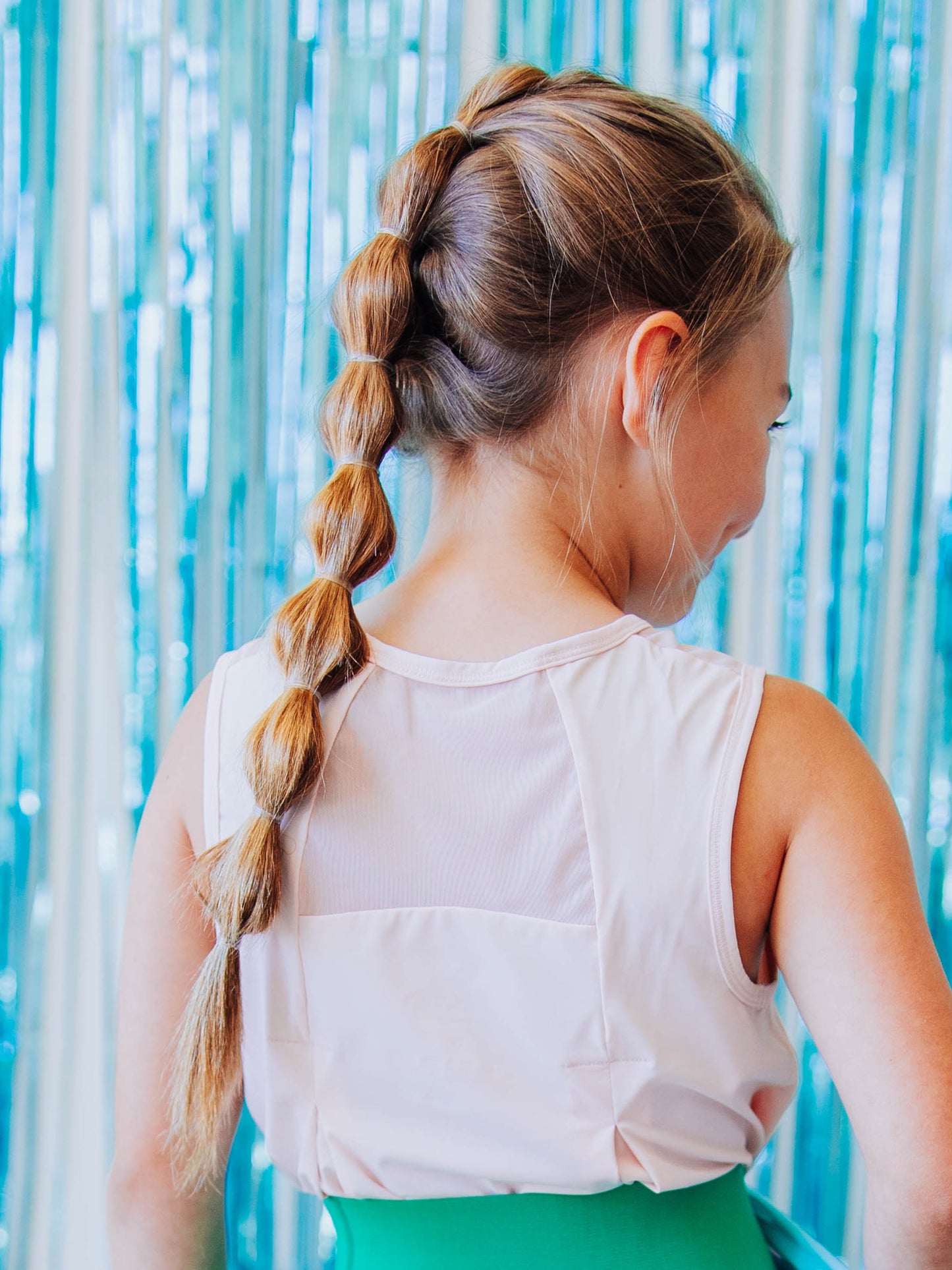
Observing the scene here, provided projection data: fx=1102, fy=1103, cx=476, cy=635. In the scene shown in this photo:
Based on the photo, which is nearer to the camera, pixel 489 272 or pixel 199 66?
pixel 489 272

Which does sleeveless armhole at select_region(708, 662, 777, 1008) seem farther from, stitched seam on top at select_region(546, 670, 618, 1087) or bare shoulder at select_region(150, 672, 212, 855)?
bare shoulder at select_region(150, 672, 212, 855)

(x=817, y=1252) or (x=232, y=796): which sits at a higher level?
(x=232, y=796)

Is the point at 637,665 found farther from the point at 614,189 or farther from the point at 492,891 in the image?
the point at 614,189

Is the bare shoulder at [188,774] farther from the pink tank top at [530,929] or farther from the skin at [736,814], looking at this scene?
the pink tank top at [530,929]

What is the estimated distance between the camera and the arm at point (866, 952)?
0.61 m

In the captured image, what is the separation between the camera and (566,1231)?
0.68m

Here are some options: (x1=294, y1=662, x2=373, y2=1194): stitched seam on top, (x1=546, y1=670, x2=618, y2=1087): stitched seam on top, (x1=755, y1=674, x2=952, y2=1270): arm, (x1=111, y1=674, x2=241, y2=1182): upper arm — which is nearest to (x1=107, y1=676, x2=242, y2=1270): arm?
(x1=111, y1=674, x2=241, y2=1182): upper arm

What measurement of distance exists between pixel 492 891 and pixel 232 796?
0.19 metres

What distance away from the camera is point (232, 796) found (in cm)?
72

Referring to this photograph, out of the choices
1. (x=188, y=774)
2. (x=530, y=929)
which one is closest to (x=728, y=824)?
(x=530, y=929)

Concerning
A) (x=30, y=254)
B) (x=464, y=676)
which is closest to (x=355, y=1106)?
(x=464, y=676)

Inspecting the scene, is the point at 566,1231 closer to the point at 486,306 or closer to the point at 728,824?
the point at 728,824

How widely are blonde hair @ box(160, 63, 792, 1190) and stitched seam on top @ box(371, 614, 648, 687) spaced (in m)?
0.04

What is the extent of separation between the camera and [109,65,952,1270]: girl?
624mm
